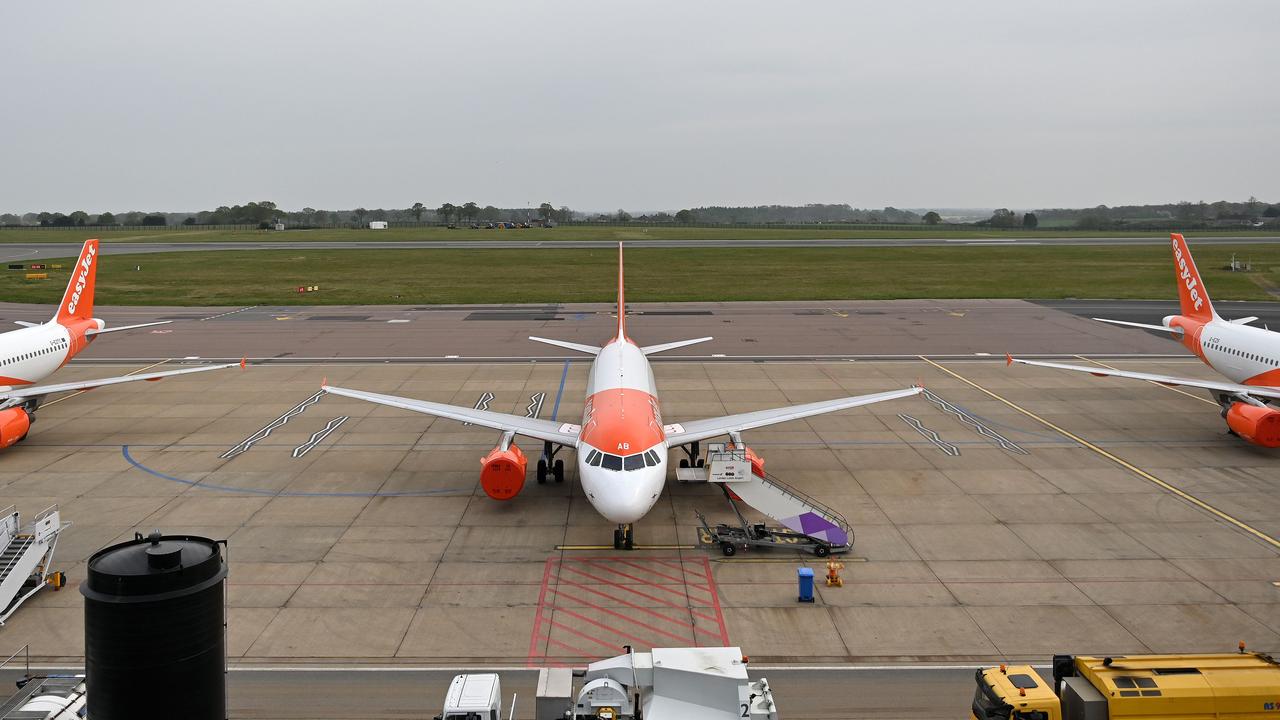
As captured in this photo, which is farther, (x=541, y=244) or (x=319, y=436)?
(x=541, y=244)

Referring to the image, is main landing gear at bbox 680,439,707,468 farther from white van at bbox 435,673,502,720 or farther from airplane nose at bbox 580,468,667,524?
white van at bbox 435,673,502,720

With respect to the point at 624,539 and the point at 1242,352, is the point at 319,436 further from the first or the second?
the point at 1242,352

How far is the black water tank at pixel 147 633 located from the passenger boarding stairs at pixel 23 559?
1536 cm

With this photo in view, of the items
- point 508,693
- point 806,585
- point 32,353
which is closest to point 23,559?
point 508,693

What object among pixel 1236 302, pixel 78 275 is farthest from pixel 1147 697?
pixel 1236 302

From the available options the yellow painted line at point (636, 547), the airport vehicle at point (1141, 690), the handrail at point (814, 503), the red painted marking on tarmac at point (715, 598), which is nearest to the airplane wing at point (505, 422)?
the yellow painted line at point (636, 547)

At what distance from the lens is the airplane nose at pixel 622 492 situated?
24547 mm

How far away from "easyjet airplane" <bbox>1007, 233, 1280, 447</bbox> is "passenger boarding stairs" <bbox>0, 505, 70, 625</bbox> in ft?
119

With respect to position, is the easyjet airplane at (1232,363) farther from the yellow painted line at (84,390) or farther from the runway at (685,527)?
the yellow painted line at (84,390)

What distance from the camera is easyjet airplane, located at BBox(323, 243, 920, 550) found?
25031 mm

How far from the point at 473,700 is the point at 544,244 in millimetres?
161524

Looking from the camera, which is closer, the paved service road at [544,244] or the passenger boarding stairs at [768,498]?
the passenger boarding stairs at [768,498]

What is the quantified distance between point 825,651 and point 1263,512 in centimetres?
1975

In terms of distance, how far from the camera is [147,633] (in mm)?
9578
